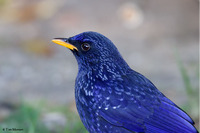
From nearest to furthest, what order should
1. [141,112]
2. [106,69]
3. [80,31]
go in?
[141,112] < [106,69] < [80,31]

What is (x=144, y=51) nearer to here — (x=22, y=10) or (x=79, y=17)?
(x=79, y=17)

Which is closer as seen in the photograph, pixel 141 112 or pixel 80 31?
pixel 141 112

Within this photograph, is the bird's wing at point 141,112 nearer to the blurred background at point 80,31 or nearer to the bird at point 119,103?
the bird at point 119,103

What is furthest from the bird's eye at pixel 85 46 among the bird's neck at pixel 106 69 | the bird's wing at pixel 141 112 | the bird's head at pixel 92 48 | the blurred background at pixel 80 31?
the blurred background at pixel 80 31

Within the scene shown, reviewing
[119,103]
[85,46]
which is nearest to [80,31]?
[85,46]

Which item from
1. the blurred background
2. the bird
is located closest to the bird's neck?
the bird

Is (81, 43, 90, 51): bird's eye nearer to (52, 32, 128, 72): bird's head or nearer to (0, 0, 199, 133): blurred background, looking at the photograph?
(52, 32, 128, 72): bird's head

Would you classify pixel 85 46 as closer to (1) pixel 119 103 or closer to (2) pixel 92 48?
(2) pixel 92 48
